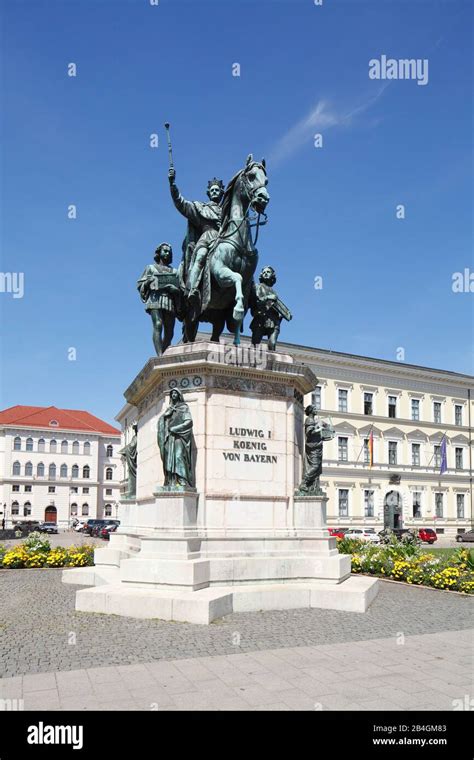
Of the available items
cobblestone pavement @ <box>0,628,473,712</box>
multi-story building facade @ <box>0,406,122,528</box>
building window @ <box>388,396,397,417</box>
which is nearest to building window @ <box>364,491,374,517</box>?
building window @ <box>388,396,397,417</box>

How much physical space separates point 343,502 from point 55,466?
6005 cm

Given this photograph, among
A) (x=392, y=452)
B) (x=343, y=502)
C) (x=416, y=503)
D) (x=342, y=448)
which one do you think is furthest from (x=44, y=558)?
(x=416, y=503)

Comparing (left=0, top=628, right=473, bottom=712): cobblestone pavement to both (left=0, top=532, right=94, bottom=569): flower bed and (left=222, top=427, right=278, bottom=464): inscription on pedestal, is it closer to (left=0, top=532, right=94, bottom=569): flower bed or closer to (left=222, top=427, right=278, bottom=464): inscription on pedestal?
(left=222, top=427, right=278, bottom=464): inscription on pedestal

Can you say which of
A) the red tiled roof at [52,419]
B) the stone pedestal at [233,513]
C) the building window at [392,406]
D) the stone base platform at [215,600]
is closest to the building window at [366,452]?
the building window at [392,406]

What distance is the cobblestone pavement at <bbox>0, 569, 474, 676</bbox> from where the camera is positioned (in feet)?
27.9

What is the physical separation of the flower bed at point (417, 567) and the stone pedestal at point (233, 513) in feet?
11.1

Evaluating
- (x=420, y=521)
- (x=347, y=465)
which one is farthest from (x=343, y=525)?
(x=420, y=521)

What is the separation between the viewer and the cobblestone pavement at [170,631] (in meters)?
8.49

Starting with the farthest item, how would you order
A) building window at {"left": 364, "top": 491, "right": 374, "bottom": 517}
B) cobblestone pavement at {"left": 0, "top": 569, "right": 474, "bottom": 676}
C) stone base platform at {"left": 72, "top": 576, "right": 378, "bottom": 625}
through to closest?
building window at {"left": 364, "top": 491, "right": 374, "bottom": 517}, stone base platform at {"left": 72, "top": 576, "right": 378, "bottom": 625}, cobblestone pavement at {"left": 0, "top": 569, "right": 474, "bottom": 676}

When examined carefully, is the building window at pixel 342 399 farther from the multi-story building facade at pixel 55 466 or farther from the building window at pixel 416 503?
the multi-story building facade at pixel 55 466

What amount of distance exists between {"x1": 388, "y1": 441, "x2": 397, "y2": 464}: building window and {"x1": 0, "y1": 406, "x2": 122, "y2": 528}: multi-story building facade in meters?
52.9
